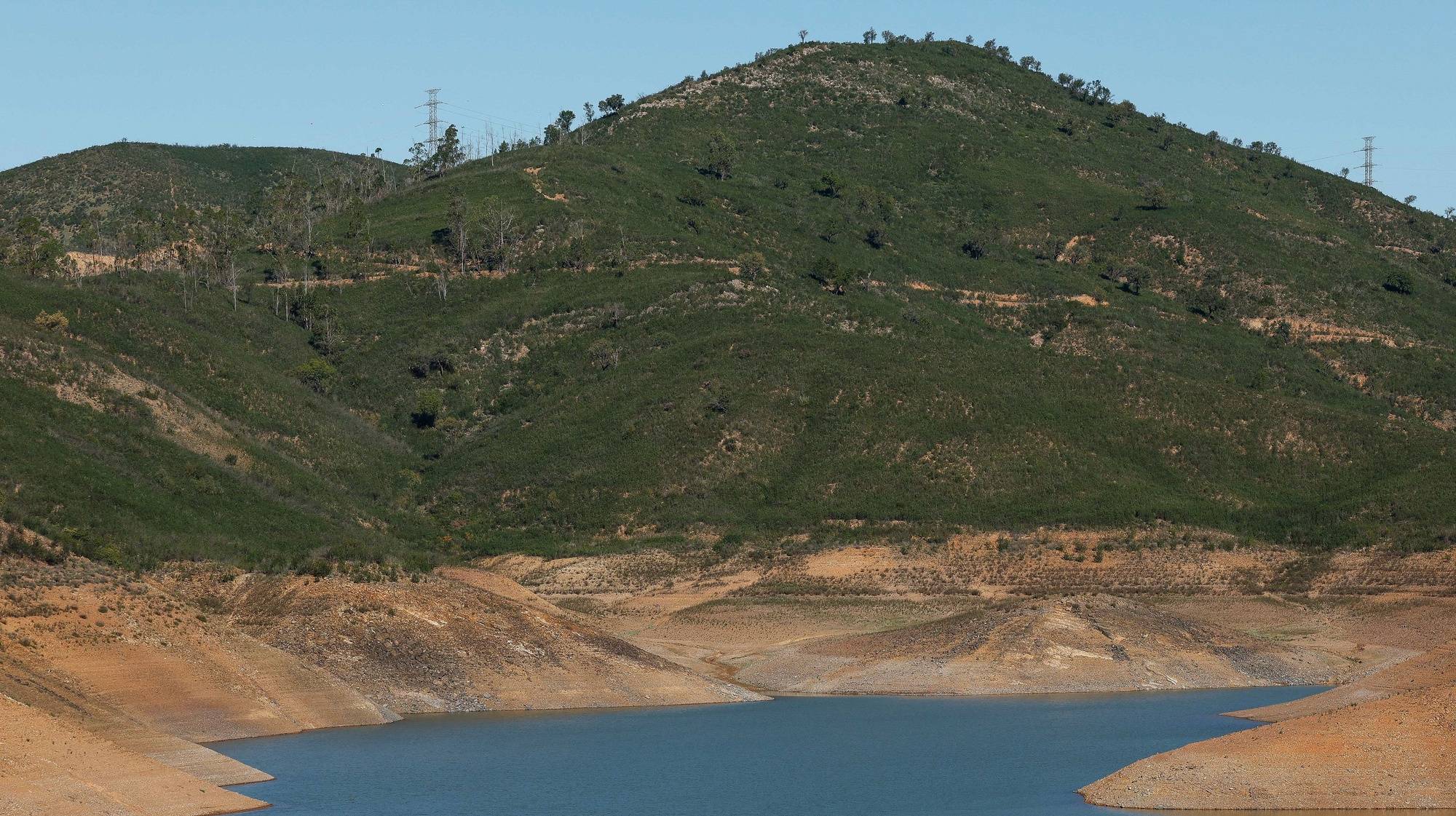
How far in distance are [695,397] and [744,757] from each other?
240 ft

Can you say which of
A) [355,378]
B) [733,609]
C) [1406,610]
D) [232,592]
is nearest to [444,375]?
[355,378]

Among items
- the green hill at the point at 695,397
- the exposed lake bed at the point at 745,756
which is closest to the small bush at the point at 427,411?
the green hill at the point at 695,397

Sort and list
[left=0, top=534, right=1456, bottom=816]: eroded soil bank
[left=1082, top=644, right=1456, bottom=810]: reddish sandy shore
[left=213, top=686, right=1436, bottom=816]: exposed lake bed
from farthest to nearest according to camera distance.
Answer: [left=0, top=534, right=1456, bottom=816]: eroded soil bank < [left=213, top=686, right=1436, bottom=816]: exposed lake bed < [left=1082, top=644, right=1456, bottom=810]: reddish sandy shore

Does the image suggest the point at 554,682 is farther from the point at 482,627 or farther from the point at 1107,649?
the point at 1107,649

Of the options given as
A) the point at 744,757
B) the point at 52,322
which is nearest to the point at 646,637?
the point at 744,757

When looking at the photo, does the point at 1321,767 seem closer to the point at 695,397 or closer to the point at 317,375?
the point at 695,397

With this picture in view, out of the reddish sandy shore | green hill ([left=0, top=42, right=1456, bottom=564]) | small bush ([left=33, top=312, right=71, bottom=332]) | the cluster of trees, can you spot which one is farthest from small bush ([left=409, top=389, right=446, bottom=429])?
the reddish sandy shore

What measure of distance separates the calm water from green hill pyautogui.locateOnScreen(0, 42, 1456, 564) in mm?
21656

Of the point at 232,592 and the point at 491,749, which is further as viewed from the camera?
the point at 232,592

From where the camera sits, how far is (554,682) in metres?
79.2

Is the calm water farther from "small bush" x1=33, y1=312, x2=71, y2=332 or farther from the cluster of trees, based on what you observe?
the cluster of trees

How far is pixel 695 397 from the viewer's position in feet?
452

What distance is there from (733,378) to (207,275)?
2121 inches

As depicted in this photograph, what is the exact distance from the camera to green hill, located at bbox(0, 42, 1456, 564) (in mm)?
116938
